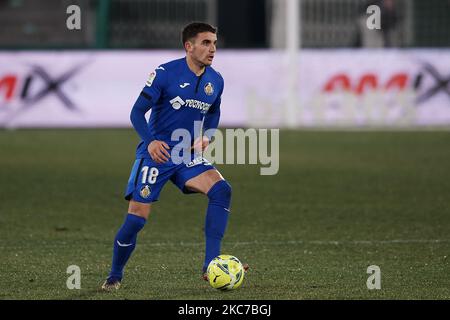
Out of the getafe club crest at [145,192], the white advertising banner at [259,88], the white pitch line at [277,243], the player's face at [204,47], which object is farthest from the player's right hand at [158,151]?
the white advertising banner at [259,88]

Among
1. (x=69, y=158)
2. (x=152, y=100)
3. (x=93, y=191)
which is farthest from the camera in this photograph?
(x=69, y=158)

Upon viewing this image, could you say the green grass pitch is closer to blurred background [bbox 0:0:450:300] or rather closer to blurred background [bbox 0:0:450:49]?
blurred background [bbox 0:0:450:300]

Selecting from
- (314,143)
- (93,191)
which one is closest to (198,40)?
(93,191)

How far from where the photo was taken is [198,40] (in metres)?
7.55

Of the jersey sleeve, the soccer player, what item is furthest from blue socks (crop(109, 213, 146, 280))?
the jersey sleeve

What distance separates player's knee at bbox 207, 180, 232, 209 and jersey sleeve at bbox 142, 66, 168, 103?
676 millimetres

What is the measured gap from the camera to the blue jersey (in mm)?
7516

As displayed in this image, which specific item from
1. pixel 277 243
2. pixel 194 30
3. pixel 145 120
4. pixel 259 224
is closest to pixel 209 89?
pixel 194 30

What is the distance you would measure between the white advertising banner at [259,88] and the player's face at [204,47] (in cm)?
1184

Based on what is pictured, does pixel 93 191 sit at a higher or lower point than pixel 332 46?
lower

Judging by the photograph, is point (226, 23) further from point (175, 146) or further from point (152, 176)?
point (152, 176)

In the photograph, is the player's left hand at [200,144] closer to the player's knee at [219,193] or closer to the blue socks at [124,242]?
the player's knee at [219,193]
